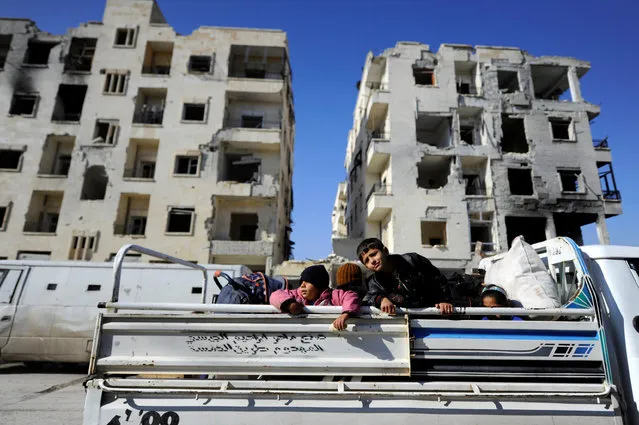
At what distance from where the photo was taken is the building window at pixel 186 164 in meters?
21.4

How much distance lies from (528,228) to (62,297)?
2492 cm

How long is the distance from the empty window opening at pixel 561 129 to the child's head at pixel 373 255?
25325mm

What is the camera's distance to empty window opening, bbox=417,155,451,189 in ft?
74.9

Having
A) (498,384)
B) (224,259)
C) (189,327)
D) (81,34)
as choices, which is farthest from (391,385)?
(81,34)

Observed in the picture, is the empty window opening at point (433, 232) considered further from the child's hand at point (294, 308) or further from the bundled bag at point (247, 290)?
the child's hand at point (294, 308)

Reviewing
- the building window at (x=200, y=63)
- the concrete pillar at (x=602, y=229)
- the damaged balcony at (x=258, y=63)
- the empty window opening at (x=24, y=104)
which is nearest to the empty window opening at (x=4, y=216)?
the empty window opening at (x=24, y=104)

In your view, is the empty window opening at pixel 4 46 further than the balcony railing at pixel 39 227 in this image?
Yes

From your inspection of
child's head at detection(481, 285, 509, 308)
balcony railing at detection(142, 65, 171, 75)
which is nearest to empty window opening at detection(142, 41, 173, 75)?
balcony railing at detection(142, 65, 171, 75)

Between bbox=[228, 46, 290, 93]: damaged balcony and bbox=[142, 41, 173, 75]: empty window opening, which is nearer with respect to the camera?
bbox=[142, 41, 173, 75]: empty window opening

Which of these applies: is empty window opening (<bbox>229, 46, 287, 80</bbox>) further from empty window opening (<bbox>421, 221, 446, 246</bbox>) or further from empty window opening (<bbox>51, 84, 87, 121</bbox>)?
empty window opening (<bbox>421, 221, 446, 246</bbox>)

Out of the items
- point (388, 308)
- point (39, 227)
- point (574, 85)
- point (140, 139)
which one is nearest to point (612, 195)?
point (574, 85)

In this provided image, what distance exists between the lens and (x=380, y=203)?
21.0 meters

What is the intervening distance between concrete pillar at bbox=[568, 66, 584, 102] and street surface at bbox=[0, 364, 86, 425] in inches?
1194

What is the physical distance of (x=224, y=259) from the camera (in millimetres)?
20375
